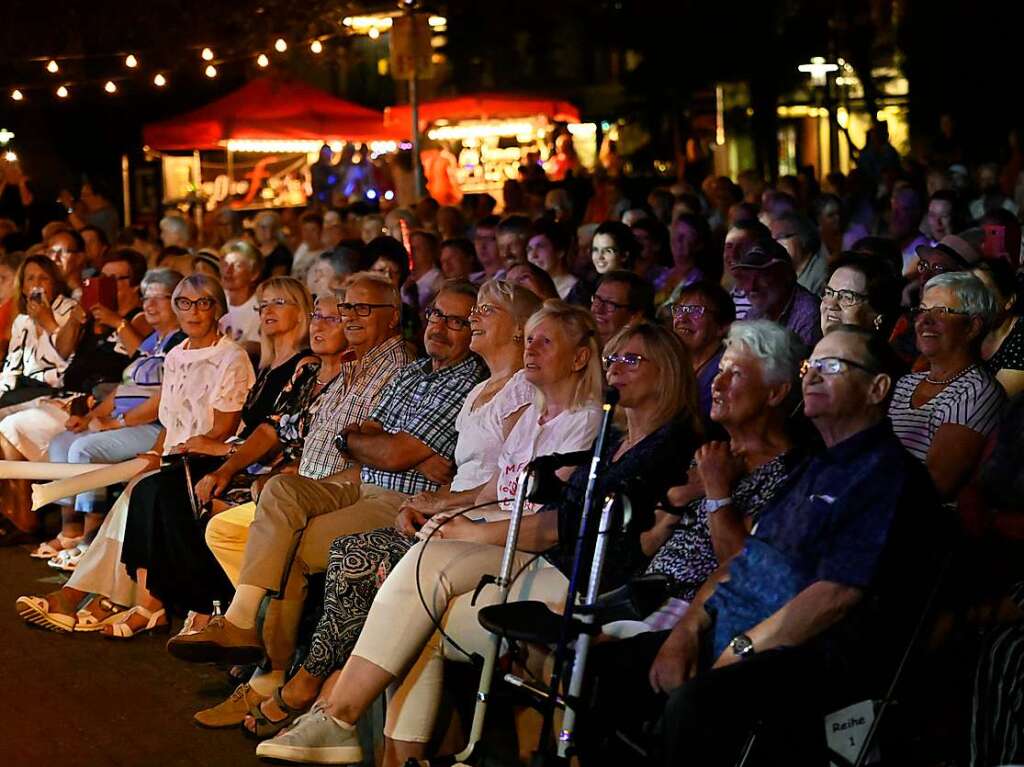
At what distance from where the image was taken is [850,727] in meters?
4.66

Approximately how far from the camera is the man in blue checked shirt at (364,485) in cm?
667

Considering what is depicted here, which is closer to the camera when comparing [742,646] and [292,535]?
[742,646]

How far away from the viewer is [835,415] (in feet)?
15.9

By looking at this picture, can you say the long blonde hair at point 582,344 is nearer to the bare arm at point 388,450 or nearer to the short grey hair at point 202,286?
the bare arm at point 388,450

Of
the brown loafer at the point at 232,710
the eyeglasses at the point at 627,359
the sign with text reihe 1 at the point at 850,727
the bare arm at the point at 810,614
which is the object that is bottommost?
the brown loafer at the point at 232,710

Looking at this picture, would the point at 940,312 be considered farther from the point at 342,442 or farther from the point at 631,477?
the point at 342,442

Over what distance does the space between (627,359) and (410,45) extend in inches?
472

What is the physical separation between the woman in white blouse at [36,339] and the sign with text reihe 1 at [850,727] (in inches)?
285

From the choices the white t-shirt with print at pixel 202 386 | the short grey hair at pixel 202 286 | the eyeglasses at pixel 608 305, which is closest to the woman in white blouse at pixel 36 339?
the white t-shirt with print at pixel 202 386

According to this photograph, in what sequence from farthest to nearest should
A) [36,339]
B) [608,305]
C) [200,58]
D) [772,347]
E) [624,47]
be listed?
[624,47] < [200,58] < [36,339] < [608,305] < [772,347]

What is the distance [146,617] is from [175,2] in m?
15.0

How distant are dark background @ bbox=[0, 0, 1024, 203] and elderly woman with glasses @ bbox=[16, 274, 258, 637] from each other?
11.4 metres

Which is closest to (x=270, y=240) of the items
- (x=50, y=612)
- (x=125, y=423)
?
(x=125, y=423)

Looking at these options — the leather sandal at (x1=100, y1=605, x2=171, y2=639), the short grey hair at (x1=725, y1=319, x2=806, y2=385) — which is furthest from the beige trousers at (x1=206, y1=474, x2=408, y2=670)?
the short grey hair at (x1=725, y1=319, x2=806, y2=385)
